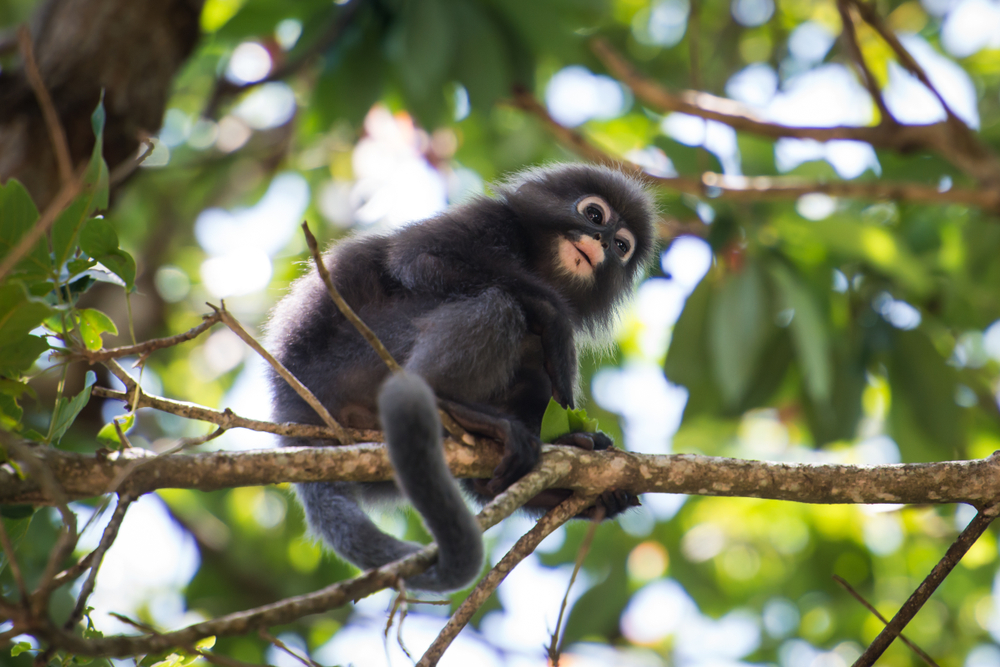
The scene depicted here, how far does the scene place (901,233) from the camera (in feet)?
15.4

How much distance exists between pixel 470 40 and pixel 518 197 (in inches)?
41.5

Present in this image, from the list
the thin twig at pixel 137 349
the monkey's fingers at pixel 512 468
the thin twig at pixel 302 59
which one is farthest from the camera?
the thin twig at pixel 302 59

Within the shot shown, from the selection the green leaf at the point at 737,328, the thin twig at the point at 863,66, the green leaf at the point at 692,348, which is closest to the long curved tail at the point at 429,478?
the green leaf at the point at 737,328

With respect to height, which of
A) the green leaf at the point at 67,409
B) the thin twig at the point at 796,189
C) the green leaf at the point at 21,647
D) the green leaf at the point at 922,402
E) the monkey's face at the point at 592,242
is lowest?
the green leaf at the point at 922,402

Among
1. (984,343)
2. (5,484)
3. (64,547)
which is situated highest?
(64,547)

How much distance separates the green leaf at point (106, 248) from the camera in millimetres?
2066

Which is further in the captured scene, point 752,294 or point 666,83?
point 666,83

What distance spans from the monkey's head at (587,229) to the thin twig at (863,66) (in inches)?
42.7

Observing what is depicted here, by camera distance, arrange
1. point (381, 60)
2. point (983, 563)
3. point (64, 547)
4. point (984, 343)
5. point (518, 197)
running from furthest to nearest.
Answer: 1. point (984, 343)
2. point (983, 563)
3. point (381, 60)
4. point (518, 197)
5. point (64, 547)

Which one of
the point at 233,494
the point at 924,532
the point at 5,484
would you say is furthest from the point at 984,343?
the point at 5,484

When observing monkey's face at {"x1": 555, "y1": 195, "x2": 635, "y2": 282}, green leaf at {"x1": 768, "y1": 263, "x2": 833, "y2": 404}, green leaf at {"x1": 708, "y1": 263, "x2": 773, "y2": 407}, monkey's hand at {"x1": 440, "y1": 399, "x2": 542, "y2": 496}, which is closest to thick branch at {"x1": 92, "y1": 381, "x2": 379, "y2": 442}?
monkey's hand at {"x1": 440, "y1": 399, "x2": 542, "y2": 496}

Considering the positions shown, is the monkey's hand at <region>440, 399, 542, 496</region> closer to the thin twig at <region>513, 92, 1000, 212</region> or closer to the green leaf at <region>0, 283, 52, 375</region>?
the green leaf at <region>0, 283, 52, 375</region>

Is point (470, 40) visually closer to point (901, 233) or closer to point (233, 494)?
point (901, 233)

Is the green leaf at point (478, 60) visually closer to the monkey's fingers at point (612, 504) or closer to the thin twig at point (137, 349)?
the monkey's fingers at point (612, 504)
